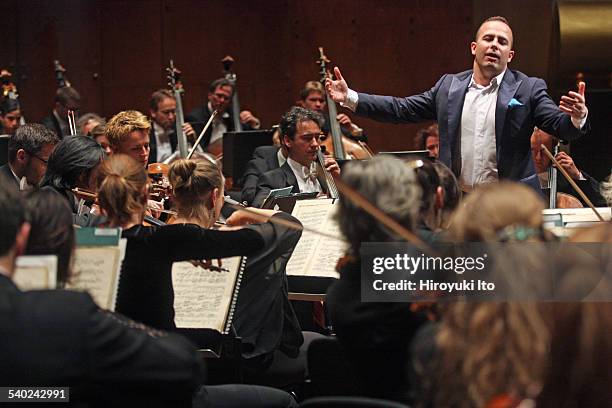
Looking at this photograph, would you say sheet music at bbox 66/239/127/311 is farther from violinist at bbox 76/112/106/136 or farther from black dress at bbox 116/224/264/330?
violinist at bbox 76/112/106/136

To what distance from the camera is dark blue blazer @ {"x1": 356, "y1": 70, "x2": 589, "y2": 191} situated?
3.86 meters

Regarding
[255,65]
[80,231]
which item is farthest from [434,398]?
[255,65]

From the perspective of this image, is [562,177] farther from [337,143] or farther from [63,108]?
[63,108]

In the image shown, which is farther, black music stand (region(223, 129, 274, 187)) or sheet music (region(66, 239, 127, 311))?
black music stand (region(223, 129, 274, 187))

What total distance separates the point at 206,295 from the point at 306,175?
200 centimetres

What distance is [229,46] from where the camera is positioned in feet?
25.6

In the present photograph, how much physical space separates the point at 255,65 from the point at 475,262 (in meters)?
5.81

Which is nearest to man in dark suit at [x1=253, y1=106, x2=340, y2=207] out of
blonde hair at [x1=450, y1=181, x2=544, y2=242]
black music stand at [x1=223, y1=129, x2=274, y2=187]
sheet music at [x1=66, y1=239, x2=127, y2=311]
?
black music stand at [x1=223, y1=129, x2=274, y2=187]

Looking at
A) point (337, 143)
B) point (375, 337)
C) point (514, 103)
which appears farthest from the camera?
point (337, 143)

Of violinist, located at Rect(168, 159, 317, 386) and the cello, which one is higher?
the cello

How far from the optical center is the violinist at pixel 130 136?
413cm

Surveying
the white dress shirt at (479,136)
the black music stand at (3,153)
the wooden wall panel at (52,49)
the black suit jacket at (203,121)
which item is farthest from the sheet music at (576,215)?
the wooden wall panel at (52,49)

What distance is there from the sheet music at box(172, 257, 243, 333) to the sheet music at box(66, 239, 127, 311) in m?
0.63

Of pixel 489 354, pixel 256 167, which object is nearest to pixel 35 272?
pixel 489 354
